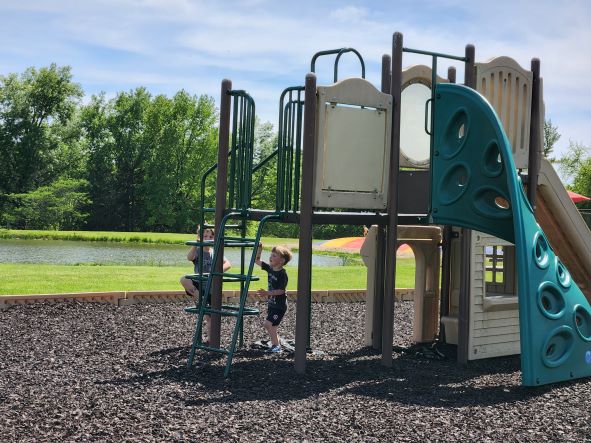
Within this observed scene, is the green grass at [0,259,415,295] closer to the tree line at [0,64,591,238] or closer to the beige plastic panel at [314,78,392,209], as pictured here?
the beige plastic panel at [314,78,392,209]

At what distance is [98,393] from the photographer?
6.52 meters

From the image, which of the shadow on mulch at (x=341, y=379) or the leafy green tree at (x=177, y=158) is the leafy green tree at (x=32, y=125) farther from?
the shadow on mulch at (x=341, y=379)

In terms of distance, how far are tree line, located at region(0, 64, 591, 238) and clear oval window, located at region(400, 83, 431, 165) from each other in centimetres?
4212

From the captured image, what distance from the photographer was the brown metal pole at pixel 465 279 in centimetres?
884

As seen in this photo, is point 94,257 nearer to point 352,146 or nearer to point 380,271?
point 380,271

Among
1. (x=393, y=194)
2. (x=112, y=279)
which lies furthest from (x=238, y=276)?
(x=112, y=279)

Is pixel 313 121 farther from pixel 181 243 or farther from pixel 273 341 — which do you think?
pixel 181 243

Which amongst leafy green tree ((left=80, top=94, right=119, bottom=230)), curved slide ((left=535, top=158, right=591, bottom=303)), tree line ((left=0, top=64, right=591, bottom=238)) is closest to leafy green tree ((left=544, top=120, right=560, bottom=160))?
tree line ((left=0, top=64, right=591, bottom=238))

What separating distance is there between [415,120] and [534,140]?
141cm

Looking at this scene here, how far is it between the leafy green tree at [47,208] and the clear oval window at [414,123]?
42.6m

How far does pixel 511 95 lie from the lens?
371 inches

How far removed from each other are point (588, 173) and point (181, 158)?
2884 centimetres

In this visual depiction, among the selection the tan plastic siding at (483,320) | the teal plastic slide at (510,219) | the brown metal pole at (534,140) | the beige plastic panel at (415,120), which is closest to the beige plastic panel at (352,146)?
the teal plastic slide at (510,219)

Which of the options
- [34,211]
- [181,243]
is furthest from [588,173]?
[34,211]
